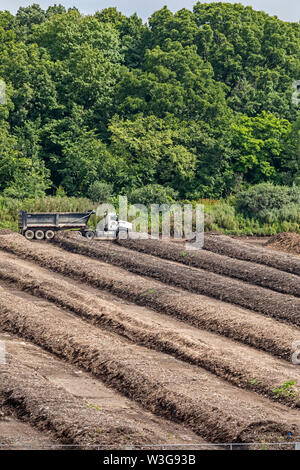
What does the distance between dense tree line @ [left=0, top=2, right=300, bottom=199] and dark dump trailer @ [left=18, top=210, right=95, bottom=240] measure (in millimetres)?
8718

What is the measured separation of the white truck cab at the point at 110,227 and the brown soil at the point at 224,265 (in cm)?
68

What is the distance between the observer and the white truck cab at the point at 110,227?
41312mm

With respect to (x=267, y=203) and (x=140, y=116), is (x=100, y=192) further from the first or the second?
(x=267, y=203)

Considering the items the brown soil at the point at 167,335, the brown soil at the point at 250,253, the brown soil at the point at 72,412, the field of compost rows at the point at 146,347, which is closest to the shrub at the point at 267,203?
the brown soil at the point at 250,253

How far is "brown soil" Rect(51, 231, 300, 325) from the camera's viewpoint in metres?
27.6

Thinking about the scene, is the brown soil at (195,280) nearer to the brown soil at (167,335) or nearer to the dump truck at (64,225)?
the dump truck at (64,225)

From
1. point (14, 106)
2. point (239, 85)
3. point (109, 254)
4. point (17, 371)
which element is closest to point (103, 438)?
point (17, 371)

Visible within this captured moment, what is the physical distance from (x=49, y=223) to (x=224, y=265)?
10828mm

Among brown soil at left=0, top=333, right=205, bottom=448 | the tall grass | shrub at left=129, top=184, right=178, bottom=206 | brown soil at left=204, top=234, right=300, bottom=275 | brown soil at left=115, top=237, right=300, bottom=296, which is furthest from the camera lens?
A: shrub at left=129, top=184, right=178, bottom=206
